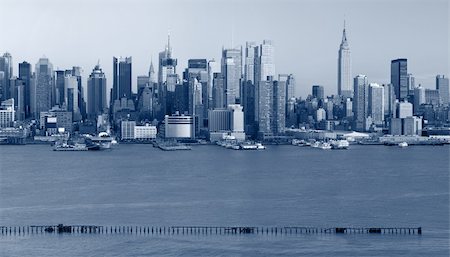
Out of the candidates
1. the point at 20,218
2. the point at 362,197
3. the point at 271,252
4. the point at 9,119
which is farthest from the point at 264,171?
the point at 9,119

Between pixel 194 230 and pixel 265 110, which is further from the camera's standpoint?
pixel 265 110

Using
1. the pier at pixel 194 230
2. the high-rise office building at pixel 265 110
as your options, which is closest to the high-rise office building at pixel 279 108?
the high-rise office building at pixel 265 110

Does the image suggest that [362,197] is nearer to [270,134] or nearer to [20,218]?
[20,218]

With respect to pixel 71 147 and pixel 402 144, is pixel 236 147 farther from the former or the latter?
pixel 402 144

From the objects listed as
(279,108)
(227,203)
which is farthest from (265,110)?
(227,203)

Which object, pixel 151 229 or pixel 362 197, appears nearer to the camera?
pixel 151 229

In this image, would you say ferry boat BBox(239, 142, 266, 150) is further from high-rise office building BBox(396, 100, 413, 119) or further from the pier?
the pier

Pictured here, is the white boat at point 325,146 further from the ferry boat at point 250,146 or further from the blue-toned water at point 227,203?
the blue-toned water at point 227,203
